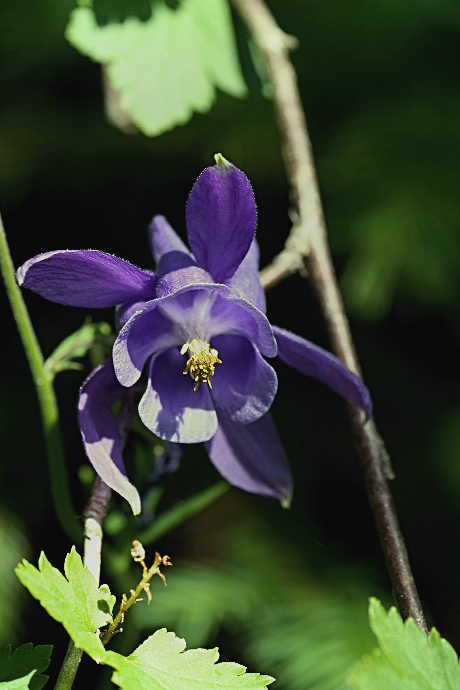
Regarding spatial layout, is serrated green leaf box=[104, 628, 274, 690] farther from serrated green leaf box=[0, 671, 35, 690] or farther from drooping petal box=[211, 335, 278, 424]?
drooping petal box=[211, 335, 278, 424]

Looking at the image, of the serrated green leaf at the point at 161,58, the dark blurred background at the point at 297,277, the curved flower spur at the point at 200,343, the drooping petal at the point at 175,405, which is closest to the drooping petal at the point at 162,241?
the curved flower spur at the point at 200,343

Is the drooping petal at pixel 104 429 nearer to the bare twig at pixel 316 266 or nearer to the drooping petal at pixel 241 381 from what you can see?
the drooping petal at pixel 241 381

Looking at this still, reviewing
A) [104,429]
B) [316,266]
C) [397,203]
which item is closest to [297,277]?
[397,203]

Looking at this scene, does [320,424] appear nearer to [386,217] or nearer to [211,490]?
[386,217]

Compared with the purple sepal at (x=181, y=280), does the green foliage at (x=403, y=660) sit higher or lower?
lower

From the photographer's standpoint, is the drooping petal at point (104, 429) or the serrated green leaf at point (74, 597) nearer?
the serrated green leaf at point (74, 597)

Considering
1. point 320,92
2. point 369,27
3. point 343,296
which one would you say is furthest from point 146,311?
point 369,27

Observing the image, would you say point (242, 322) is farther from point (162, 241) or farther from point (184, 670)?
point (184, 670)
